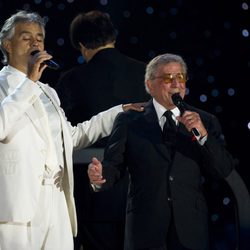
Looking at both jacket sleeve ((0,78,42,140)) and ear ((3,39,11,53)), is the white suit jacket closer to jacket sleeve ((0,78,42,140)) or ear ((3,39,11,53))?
jacket sleeve ((0,78,42,140))

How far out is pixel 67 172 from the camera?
10.3ft

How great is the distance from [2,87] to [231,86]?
74.6 inches

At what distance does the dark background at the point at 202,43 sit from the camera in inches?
183

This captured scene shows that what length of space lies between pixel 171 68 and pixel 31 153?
2.46 feet

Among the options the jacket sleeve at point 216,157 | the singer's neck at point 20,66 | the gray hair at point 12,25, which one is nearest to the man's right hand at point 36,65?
the singer's neck at point 20,66

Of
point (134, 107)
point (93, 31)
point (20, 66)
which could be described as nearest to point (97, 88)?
point (93, 31)

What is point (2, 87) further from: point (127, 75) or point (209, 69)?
point (209, 69)

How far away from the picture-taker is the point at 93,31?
396 cm

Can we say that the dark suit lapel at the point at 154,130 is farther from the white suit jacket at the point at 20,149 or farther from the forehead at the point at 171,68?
the white suit jacket at the point at 20,149

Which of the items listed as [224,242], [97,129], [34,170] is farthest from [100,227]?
[224,242]

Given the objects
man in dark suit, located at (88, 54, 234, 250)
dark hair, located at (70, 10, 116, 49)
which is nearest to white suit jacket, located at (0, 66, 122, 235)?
man in dark suit, located at (88, 54, 234, 250)

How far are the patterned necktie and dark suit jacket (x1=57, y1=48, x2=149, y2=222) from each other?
0.50m

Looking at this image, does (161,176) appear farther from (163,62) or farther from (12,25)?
(12,25)

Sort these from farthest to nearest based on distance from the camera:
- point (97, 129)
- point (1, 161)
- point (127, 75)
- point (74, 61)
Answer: point (74, 61) < point (127, 75) < point (97, 129) < point (1, 161)
